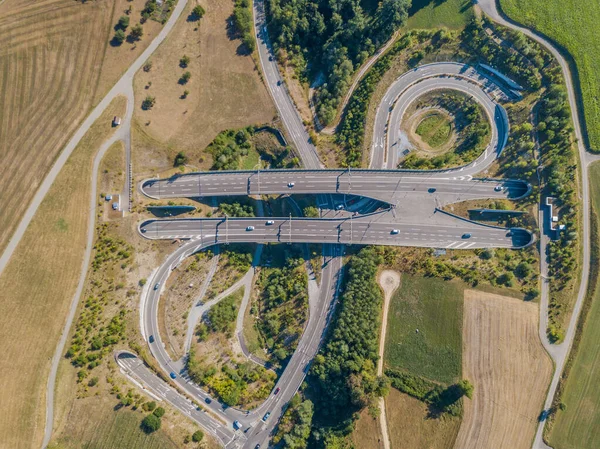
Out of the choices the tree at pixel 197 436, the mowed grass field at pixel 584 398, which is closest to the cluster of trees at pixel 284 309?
the tree at pixel 197 436

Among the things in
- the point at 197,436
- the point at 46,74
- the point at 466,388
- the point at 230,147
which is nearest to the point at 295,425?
the point at 197,436

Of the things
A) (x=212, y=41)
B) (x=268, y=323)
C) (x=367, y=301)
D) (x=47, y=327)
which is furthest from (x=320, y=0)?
(x=47, y=327)

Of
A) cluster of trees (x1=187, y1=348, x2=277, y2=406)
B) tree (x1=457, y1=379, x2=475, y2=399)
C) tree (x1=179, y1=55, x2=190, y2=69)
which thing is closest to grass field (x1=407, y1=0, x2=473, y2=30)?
tree (x1=179, y1=55, x2=190, y2=69)

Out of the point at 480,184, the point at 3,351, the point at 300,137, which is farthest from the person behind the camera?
the point at 300,137

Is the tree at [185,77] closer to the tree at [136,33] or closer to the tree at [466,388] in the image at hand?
the tree at [136,33]

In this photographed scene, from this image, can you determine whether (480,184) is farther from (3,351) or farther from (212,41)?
(3,351)

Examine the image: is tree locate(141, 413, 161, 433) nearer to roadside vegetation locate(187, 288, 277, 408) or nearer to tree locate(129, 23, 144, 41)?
roadside vegetation locate(187, 288, 277, 408)

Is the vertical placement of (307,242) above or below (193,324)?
above
